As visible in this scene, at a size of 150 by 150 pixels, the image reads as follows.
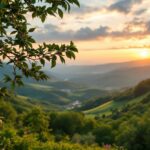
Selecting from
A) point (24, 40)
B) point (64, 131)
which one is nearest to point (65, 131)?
point (64, 131)

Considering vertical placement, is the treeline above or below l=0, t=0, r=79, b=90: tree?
below

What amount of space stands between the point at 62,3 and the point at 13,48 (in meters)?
1.05

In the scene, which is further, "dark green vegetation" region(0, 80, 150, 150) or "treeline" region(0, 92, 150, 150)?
"treeline" region(0, 92, 150, 150)

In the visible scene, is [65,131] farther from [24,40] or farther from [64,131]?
[24,40]

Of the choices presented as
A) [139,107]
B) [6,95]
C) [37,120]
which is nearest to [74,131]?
[139,107]

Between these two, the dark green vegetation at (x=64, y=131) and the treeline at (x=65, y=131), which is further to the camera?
the treeline at (x=65, y=131)

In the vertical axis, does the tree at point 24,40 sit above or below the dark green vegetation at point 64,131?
above

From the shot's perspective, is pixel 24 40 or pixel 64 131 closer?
pixel 24 40

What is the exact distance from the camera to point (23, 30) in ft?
21.3

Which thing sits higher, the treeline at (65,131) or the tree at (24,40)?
the tree at (24,40)

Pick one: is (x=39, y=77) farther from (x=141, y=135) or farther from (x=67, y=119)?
(x=67, y=119)

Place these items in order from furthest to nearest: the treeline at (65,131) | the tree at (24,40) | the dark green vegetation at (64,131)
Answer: the treeline at (65,131) → the dark green vegetation at (64,131) → the tree at (24,40)

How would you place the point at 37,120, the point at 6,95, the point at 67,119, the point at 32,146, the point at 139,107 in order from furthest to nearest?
the point at 139,107 → the point at 67,119 → the point at 37,120 → the point at 32,146 → the point at 6,95

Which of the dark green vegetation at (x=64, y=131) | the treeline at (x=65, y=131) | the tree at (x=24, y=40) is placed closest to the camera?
the tree at (x=24, y=40)
